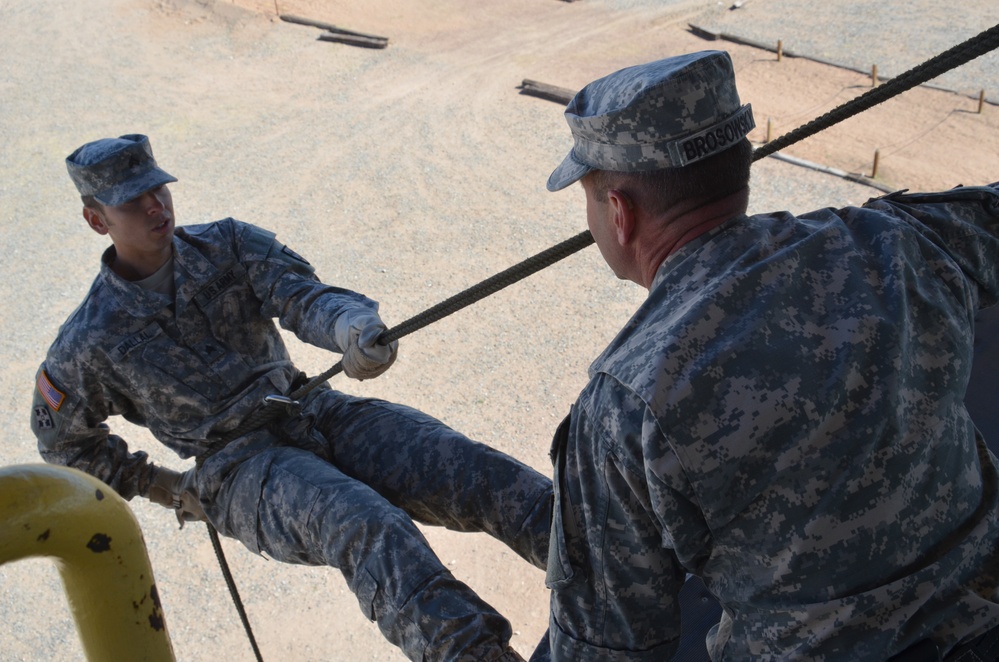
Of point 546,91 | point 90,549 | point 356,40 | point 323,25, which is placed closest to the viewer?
point 90,549

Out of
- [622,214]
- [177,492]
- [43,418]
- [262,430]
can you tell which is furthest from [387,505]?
[622,214]

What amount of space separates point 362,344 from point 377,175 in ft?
26.4

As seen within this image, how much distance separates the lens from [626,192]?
212cm

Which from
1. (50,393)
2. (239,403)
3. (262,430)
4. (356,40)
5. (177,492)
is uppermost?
(50,393)

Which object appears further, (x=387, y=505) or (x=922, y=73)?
(x=387, y=505)

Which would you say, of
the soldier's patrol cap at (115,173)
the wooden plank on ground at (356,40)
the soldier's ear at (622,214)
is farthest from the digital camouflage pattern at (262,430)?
the wooden plank on ground at (356,40)

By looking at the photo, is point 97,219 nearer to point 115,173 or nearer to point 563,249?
point 115,173

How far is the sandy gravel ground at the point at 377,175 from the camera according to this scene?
6148mm

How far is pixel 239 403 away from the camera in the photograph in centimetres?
381

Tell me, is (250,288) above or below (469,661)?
above

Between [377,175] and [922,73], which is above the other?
[922,73]

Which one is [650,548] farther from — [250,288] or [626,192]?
[250,288]

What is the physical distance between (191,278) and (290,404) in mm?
667

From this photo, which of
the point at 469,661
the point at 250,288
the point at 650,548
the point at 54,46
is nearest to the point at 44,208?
the point at 54,46
